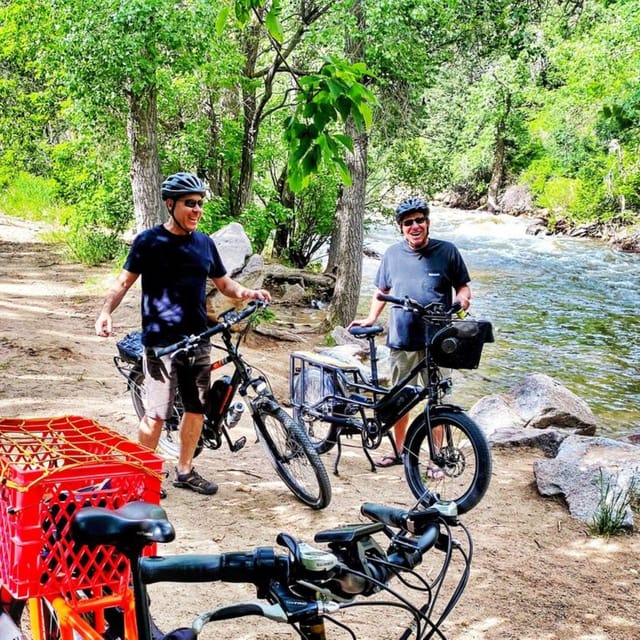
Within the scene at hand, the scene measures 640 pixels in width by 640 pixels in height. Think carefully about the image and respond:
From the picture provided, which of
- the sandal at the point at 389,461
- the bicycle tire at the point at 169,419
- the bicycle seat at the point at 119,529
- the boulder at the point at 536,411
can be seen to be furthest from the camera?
the boulder at the point at 536,411

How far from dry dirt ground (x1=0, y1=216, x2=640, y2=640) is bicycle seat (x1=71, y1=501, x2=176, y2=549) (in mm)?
1895

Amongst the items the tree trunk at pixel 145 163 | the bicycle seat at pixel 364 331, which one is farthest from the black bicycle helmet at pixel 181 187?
the tree trunk at pixel 145 163

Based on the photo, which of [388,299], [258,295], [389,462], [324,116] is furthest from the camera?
[389,462]

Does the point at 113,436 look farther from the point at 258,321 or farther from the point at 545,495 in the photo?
the point at 258,321

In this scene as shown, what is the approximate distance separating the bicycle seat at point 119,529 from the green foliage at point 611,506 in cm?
365

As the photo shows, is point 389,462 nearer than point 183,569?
No

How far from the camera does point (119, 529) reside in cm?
141

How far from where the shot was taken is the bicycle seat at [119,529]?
1.40 m

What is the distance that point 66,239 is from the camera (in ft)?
47.3

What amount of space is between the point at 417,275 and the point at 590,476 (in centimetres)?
181

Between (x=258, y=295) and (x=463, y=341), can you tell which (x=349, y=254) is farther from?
(x=258, y=295)

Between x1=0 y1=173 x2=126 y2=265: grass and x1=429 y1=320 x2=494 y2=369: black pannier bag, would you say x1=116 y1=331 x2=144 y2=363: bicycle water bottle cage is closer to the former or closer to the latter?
x1=429 y1=320 x2=494 y2=369: black pannier bag

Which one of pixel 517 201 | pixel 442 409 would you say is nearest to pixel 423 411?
pixel 442 409

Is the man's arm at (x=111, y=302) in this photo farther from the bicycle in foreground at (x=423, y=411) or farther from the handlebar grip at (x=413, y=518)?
the handlebar grip at (x=413, y=518)
